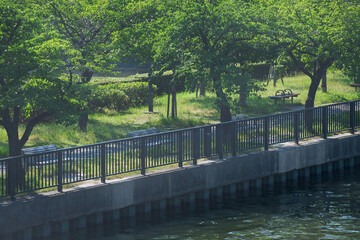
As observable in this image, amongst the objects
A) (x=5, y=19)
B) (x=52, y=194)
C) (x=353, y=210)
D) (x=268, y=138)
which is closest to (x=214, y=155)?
(x=268, y=138)

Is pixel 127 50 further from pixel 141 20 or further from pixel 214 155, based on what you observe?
pixel 214 155

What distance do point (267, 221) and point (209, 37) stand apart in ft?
26.9

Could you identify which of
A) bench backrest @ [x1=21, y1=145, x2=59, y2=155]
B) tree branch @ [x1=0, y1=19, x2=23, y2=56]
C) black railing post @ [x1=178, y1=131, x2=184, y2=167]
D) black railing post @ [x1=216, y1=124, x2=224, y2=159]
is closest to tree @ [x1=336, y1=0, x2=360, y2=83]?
black railing post @ [x1=216, y1=124, x2=224, y2=159]

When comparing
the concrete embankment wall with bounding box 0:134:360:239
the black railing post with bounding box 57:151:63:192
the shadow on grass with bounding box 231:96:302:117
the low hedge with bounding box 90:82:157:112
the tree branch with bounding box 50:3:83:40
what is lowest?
the concrete embankment wall with bounding box 0:134:360:239

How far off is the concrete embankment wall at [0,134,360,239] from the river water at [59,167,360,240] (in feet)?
1.69

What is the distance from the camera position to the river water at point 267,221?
1711 cm

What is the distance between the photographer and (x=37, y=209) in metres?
16.2

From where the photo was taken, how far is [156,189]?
18.7 meters

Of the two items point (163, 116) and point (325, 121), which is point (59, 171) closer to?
point (325, 121)

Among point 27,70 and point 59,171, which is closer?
point 59,171

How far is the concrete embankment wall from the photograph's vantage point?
635 inches

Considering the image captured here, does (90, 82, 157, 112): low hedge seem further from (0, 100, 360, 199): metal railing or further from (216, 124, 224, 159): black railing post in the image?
(216, 124, 224, 159): black railing post

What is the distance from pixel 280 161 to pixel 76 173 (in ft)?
25.9

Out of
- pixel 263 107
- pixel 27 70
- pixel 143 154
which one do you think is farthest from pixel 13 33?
pixel 263 107
